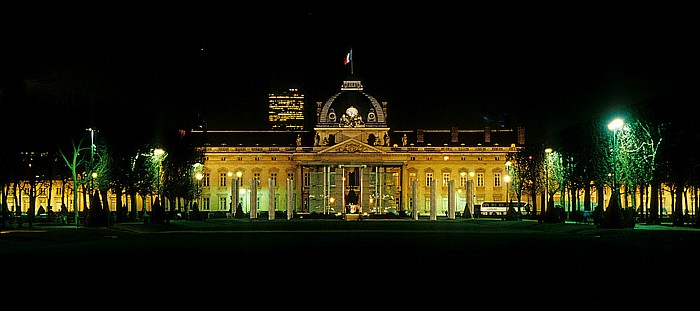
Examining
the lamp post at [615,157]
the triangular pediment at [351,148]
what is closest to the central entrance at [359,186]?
the triangular pediment at [351,148]

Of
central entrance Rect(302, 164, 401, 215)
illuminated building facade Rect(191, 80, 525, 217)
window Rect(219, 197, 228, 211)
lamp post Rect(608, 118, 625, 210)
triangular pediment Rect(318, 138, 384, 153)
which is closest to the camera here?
lamp post Rect(608, 118, 625, 210)

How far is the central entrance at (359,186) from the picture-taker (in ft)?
549

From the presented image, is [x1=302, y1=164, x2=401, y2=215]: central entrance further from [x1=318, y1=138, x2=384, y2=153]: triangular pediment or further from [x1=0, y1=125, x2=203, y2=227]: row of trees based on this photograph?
[x1=0, y1=125, x2=203, y2=227]: row of trees

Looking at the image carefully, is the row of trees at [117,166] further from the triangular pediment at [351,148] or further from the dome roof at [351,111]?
the dome roof at [351,111]

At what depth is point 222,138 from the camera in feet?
585

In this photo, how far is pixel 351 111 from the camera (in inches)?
6614

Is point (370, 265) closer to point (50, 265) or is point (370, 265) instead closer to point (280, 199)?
point (50, 265)

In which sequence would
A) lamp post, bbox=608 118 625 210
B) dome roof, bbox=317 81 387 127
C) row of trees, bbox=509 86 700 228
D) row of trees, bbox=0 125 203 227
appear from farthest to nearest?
1. dome roof, bbox=317 81 387 127
2. row of trees, bbox=0 125 203 227
3. row of trees, bbox=509 86 700 228
4. lamp post, bbox=608 118 625 210

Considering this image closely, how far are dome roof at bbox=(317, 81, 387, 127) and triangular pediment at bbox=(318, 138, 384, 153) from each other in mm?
3071

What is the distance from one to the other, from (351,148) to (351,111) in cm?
577

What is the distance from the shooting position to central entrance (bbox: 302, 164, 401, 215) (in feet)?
549

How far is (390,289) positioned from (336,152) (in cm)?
14935

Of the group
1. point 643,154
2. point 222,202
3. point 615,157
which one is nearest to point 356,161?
point 222,202

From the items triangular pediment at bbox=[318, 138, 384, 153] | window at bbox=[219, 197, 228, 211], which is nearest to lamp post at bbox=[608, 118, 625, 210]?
triangular pediment at bbox=[318, 138, 384, 153]
